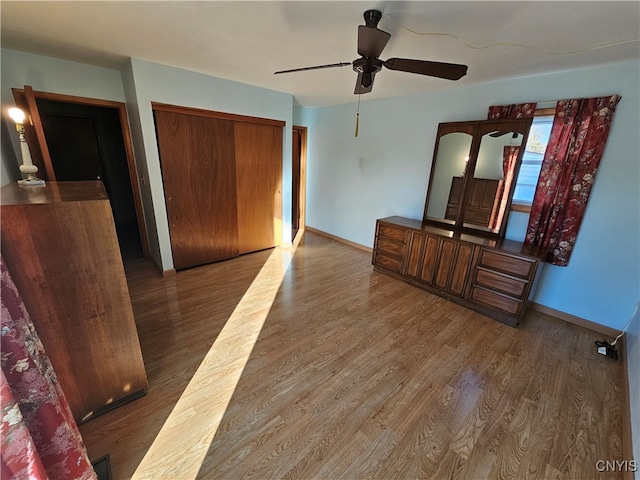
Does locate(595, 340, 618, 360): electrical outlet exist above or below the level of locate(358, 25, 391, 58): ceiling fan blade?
below

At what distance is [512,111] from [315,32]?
2147 mm

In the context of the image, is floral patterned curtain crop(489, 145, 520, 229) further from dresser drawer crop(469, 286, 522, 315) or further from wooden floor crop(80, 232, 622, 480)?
wooden floor crop(80, 232, 622, 480)

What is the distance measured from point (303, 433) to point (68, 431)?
1.05 m

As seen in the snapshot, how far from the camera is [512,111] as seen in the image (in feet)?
8.55

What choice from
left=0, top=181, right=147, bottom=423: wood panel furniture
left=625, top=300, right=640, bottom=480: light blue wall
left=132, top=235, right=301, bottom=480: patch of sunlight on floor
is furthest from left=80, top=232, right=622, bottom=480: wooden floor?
left=0, top=181, right=147, bottom=423: wood panel furniture

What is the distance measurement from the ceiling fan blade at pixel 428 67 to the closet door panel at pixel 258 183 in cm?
230

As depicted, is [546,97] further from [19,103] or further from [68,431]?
[19,103]

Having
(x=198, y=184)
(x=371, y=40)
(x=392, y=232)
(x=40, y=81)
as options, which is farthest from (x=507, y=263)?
(x=40, y=81)

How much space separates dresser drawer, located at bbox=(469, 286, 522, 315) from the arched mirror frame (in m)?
0.68

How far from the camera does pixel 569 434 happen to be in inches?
58.1

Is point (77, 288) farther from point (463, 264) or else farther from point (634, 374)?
point (634, 374)

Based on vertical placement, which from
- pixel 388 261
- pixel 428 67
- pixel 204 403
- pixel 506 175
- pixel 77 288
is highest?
pixel 428 67

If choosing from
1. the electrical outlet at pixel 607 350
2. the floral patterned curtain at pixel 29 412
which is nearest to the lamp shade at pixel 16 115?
the floral patterned curtain at pixel 29 412

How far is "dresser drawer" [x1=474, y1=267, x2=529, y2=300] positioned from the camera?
2365 mm
